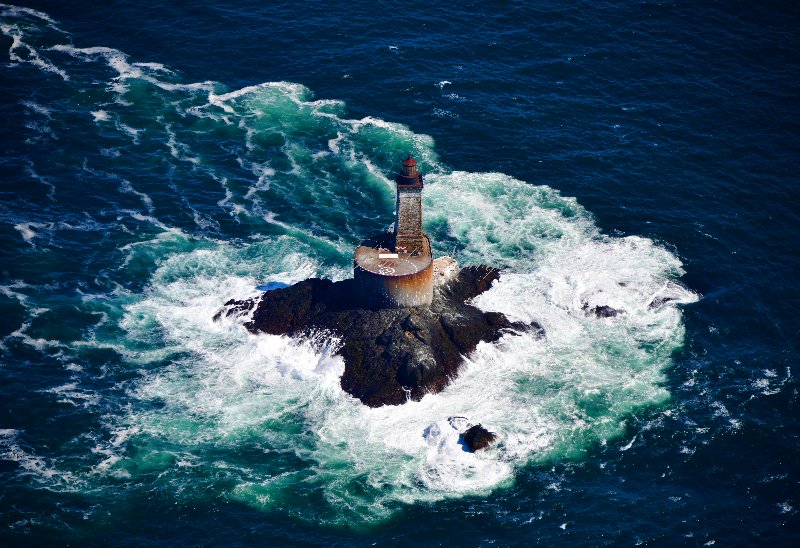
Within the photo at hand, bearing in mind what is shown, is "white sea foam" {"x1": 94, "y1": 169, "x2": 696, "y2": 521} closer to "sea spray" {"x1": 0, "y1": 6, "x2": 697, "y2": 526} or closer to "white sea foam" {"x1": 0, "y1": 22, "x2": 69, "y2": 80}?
"sea spray" {"x1": 0, "y1": 6, "x2": 697, "y2": 526}


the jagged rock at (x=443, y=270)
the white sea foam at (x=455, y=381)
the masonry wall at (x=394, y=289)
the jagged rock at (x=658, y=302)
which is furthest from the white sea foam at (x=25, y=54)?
the jagged rock at (x=658, y=302)

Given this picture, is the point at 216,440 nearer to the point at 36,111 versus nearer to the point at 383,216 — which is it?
the point at 383,216

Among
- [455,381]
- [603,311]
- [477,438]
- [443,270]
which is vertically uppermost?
[443,270]

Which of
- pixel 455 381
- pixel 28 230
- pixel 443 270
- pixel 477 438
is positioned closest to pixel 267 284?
pixel 443 270

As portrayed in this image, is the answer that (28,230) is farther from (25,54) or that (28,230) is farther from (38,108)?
(25,54)

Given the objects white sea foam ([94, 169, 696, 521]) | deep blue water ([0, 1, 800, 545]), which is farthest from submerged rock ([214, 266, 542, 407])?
deep blue water ([0, 1, 800, 545])

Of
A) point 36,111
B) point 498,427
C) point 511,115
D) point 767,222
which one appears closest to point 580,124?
point 511,115
